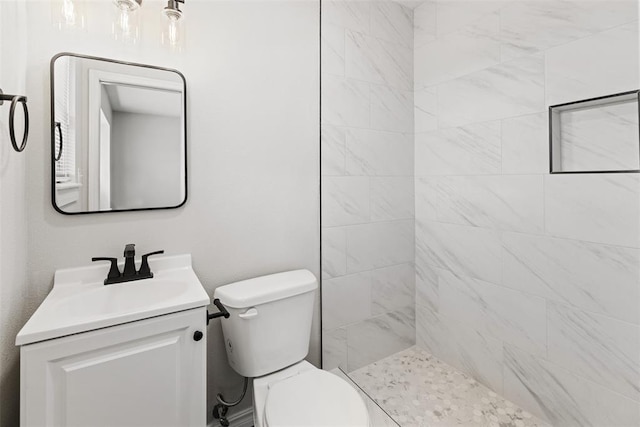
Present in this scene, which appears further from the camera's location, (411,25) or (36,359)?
(411,25)

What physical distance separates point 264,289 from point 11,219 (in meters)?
0.89

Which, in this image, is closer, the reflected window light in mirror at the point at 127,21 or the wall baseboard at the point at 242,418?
the reflected window light in mirror at the point at 127,21

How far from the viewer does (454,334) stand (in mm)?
2010

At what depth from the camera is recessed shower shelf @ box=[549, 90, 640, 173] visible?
4.36 feet

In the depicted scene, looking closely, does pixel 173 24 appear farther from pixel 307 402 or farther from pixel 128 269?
pixel 307 402

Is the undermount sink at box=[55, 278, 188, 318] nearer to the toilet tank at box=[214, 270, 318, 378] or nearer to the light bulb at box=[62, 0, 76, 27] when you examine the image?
the toilet tank at box=[214, 270, 318, 378]

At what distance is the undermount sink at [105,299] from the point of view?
0.91 meters

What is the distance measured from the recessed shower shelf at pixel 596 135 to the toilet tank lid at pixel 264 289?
1.28m

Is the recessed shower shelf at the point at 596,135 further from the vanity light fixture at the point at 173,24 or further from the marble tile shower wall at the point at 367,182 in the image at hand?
the vanity light fixture at the point at 173,24

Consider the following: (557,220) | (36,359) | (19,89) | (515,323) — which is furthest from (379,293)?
(19,89)

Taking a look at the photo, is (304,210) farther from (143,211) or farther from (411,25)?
(411,25)

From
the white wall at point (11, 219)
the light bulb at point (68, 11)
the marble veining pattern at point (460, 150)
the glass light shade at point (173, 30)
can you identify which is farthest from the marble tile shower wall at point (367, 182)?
the white wall at point (11, 219)

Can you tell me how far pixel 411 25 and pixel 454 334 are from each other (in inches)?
79.5

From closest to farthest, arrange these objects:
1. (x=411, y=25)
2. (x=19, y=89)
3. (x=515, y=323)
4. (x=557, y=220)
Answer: (x=19, y=89) < (x=557, y=220) < (x=515, y=323) < (x=411, y=25)
